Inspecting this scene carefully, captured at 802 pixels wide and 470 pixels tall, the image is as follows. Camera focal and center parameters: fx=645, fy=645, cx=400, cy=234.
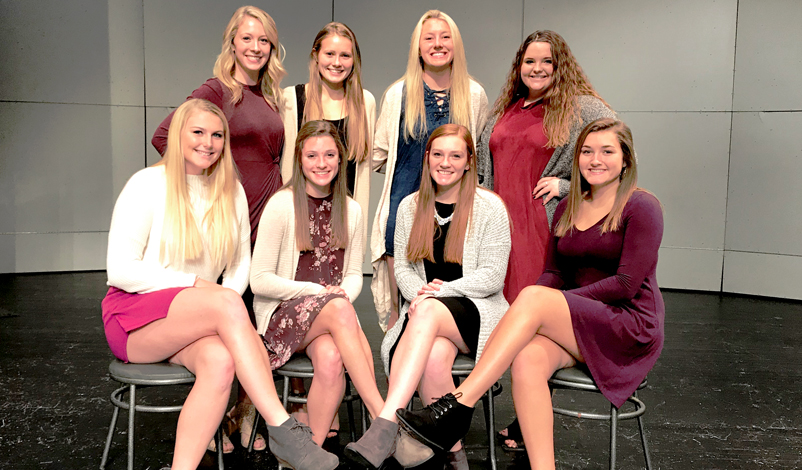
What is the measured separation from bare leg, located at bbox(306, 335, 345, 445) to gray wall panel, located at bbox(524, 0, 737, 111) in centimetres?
454

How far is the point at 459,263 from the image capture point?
7.91 ft

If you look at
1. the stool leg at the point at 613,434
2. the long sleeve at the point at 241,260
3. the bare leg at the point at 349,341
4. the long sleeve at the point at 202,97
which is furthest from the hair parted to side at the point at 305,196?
the stool leg at the point at 613,434

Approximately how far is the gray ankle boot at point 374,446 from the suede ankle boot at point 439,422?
0.16 feet

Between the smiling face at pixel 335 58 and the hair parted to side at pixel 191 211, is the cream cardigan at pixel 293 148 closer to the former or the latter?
the smiling face at pixel 335 58

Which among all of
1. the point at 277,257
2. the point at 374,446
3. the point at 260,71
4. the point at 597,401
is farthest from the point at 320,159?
the point at 597,401

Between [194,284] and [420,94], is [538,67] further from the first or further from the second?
[194,284]

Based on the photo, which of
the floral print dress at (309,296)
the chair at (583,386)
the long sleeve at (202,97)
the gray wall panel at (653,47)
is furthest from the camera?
the gray wall panel at (653,47)

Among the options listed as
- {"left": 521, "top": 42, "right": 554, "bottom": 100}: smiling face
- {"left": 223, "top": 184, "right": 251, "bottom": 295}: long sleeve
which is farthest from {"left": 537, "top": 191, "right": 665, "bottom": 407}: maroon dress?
{"left": 223, "top": 184, "right": 251, "bottom": 295}: long sleeve

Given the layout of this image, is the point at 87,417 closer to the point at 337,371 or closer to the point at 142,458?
the point at 142,458

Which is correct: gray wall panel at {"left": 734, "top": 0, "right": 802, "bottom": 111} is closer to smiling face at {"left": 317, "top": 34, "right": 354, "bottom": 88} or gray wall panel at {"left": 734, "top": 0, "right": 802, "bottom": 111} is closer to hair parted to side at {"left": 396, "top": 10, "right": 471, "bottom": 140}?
hair parted to side at {"left": 396, "top": 10, "right": 471, "bottom": 140}

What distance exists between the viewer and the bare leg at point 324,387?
2.17 metres

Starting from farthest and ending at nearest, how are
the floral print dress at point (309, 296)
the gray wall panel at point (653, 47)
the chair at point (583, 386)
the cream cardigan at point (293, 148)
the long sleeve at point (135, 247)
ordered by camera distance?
the gray wall panel at point (653, 47) → the cream cardigan at point (293, 148) → the floral print dress at point (309, 296) → the long sleeve at point (135, 247) → the chair at point (583, 386)

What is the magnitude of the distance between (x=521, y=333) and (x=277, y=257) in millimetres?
936

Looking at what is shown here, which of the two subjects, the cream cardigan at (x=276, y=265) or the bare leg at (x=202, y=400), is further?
the cream cardigan at (x=276, y=265)
